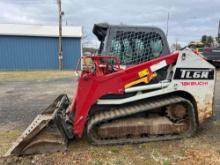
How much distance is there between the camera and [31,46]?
77.6 feet

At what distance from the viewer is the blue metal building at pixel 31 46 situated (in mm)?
23469

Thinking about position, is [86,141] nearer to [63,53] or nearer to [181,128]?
[181,128]

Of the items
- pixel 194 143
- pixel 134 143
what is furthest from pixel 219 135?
pixel 134 143

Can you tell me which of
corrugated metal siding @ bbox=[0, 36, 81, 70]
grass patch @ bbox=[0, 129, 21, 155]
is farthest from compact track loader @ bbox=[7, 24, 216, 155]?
corrugated metal siding @ bbox=[0, 36, 81, 70]

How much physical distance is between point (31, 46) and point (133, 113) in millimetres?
20554

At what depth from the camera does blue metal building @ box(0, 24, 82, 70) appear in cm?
2347

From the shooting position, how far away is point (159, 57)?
495 cm

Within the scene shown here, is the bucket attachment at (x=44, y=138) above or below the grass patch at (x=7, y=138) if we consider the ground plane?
above

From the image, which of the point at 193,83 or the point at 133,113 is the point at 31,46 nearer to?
the point at 133,113

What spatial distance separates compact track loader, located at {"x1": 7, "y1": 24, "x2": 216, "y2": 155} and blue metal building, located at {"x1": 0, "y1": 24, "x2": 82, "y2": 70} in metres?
19.6

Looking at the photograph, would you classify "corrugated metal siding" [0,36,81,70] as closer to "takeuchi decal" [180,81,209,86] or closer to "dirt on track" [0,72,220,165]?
"dirt on track" [0,72,220,165]

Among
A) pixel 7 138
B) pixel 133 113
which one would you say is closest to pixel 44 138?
pixel 7 138

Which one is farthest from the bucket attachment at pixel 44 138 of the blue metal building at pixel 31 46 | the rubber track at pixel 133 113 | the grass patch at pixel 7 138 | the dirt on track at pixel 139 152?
the blue metal building at pixel 31 46

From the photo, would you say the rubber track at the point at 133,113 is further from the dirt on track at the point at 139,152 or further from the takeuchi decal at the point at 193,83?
→ the takeuchi decal at the point at 193,83
